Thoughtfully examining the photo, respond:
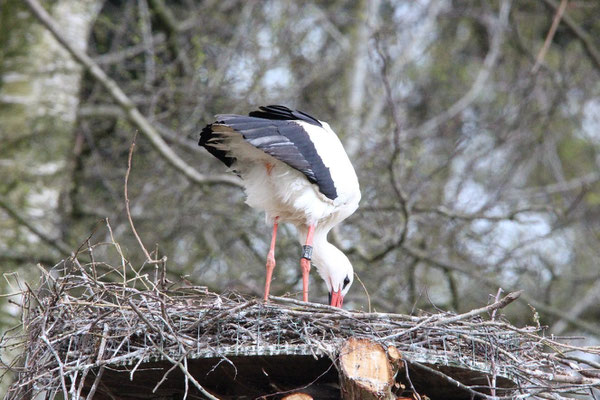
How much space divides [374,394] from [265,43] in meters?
6.60

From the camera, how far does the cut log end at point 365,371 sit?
536 centimetres

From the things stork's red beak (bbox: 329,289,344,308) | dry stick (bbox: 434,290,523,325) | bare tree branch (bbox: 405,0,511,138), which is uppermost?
bare tree branch (bbox: 405,0,511,138)

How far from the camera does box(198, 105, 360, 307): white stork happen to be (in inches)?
273

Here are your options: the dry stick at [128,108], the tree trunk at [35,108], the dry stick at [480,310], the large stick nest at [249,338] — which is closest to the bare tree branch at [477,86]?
the dry stick at [128,108]

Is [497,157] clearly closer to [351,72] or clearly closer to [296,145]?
[351,72]

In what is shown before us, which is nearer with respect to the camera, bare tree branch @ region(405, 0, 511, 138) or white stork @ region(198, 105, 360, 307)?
white stork @ region(198, 105, 360, 307)

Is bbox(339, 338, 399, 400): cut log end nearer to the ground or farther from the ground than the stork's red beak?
nearer to the ground

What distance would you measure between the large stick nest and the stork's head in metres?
2.20

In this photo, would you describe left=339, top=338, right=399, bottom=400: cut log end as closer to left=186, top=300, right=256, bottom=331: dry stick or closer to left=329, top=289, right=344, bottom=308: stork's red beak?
left=186, top=300, right=256, bottom=331: dry stick

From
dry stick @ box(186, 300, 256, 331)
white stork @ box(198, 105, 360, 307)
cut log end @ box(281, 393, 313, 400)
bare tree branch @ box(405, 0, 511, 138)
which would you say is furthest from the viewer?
bare tree branch @ box(405, 0, 511, 138)

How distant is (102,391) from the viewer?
639 centimetres

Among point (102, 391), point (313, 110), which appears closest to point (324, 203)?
point (102, 391)

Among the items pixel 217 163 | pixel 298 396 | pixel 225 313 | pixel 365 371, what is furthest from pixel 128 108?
pixel 365 371

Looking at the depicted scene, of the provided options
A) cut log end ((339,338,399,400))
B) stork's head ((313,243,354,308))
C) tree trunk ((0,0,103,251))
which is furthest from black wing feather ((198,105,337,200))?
tree trunk ((0,0,103,251))
